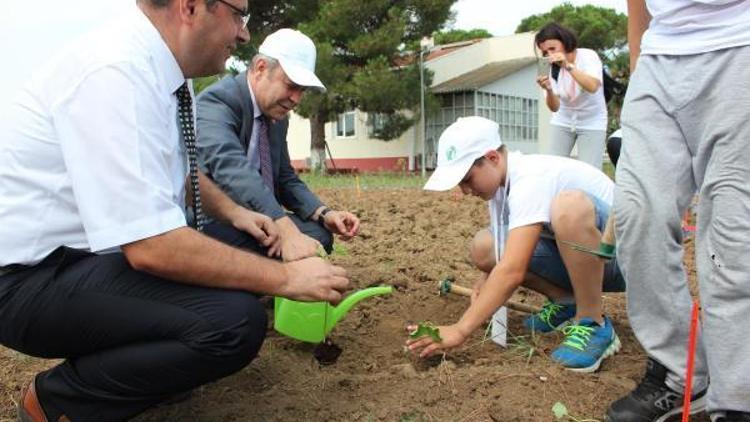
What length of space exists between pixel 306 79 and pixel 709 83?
64.8 inches

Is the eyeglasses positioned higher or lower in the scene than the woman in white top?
higher

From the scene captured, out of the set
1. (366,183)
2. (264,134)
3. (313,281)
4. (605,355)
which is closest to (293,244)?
(313,281)

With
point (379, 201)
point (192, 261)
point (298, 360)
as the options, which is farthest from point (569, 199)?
point (379, 201)

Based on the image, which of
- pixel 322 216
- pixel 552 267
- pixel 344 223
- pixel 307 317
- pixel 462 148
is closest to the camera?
pixel 462 148

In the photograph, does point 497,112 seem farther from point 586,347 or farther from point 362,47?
point 586,347

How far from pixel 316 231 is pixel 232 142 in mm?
615

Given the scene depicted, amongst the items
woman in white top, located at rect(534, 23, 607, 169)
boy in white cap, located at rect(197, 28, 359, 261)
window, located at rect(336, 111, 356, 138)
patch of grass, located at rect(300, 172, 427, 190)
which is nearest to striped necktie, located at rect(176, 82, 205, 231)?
boy in white cap, located at rect(197, 28, 359, 261)

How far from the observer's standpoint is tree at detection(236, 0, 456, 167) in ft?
53.7

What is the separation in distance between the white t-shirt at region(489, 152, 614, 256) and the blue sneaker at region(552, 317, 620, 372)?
0.41m

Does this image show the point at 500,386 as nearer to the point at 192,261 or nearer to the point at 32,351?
the point at 192,261

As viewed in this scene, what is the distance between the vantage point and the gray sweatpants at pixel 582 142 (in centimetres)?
499

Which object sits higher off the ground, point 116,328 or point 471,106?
point 116,328

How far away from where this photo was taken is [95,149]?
1658 millimetres

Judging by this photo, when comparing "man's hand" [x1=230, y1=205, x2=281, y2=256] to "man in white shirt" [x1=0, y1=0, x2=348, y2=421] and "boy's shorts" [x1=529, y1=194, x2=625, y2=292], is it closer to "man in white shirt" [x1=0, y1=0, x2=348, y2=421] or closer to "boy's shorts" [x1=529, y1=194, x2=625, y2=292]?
"man in white shirt" [x1=0, y1=0, x2=348, y2=421]
